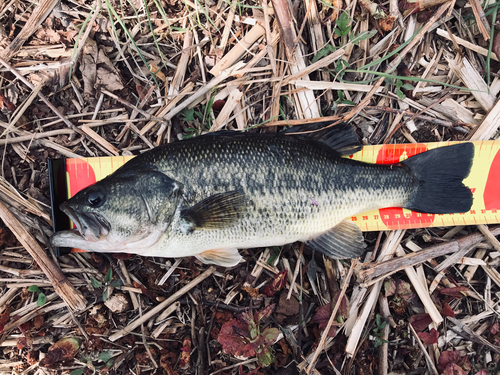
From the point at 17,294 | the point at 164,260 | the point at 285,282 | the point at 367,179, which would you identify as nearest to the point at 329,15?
the point at 367,179

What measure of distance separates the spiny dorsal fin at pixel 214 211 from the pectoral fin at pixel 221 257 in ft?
1.07

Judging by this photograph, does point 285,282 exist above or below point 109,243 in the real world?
below

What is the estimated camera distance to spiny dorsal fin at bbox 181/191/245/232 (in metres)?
2.57

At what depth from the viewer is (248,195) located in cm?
266

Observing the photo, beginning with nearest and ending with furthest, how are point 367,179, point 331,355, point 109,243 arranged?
1. point 109,243
2. point 367,179
3. point 331,355

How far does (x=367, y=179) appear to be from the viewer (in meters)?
2.89

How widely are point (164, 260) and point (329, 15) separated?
2931mm

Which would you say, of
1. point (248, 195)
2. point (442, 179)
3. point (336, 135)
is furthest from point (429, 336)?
point (248, 195)

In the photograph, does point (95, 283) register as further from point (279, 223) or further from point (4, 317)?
point (279, 223)

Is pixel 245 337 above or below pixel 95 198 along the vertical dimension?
below

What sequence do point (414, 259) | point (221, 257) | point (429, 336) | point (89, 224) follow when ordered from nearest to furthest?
point (89, 224) → point (221, 257) → point (429, 336) → point (414, 259)

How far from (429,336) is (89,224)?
10.6 feet

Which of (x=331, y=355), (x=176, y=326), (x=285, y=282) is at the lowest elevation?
(x=331, y=355)

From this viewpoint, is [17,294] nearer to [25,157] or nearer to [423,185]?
[25,157]
